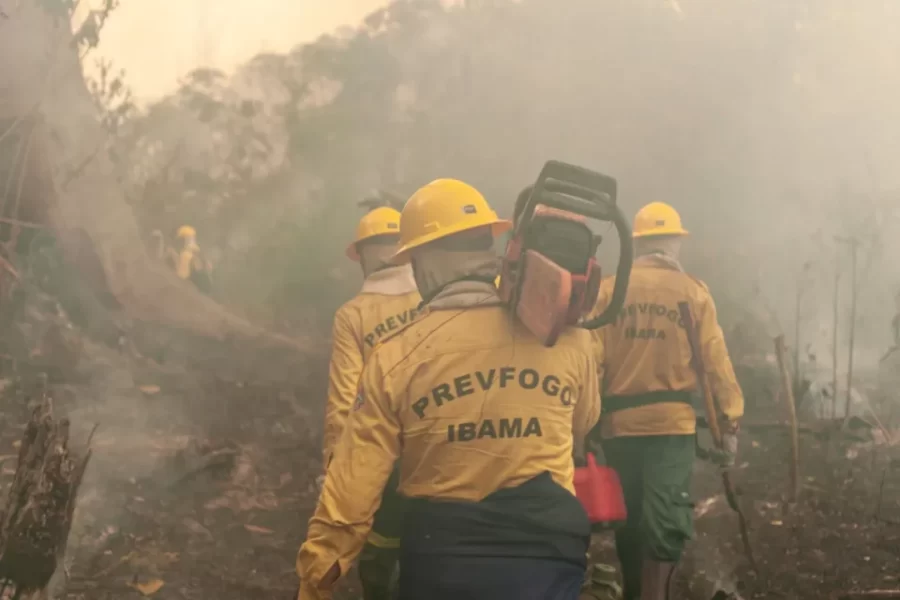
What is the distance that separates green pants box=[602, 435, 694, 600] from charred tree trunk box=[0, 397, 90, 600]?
6.12 feet

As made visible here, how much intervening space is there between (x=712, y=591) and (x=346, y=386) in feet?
6.03

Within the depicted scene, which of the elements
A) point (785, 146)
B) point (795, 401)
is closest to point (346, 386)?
point (795, 401)

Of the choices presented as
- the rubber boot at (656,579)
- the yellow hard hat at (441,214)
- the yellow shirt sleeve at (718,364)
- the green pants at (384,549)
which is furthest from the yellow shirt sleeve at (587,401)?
the yellow shirt sleeve at (718,364)

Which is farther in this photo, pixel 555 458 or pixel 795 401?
pixel 795 401

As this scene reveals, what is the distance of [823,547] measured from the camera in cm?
312

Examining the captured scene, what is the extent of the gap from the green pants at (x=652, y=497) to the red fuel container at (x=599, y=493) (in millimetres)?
507

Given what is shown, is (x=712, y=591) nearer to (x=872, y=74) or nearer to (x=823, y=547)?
(x=823, y=547)

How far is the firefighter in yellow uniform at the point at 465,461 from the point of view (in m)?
1.32

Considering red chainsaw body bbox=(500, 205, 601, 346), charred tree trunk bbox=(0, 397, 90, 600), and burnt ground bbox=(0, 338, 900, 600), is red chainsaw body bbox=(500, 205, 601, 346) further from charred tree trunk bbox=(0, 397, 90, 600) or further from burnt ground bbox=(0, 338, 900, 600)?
burnt ground bbox=(0, 338, 900, 600)

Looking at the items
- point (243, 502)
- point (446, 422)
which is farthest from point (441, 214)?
point (243, 502)

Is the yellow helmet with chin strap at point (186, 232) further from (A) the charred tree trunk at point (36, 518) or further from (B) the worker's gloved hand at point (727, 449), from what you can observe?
(B) the worker's gloved hand at point (727, 449)

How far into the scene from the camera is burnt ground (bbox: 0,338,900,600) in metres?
2.85

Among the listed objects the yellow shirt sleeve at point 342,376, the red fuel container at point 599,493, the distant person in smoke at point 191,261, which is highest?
the distant person in smoke at point 191,261

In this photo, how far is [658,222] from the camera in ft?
9.17
